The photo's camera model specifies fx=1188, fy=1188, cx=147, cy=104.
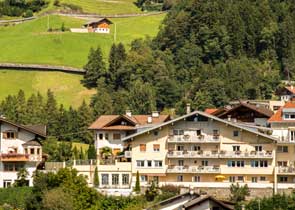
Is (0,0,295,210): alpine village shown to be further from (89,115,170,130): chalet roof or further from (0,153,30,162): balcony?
(89,115,170,130): chalet roof

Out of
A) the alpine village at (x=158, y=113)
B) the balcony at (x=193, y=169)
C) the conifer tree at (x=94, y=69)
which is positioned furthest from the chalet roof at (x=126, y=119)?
the conifer tree at (x=94, y=69)

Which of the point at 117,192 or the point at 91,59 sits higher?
the point at 91,59

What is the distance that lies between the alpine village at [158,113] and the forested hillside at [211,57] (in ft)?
0.64

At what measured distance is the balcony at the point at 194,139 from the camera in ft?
281

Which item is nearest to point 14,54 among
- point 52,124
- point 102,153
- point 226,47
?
point 226,47

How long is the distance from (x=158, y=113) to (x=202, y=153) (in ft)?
80.6

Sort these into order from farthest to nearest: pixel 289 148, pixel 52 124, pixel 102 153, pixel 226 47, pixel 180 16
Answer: pixel 180 16
pixel 226 47
pixel 52 124
pixel 102 153
pixel 289 148

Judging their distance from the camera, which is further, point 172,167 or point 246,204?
point 172,167

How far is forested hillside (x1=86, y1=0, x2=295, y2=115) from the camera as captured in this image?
145 metres

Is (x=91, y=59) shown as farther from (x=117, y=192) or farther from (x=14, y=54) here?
(x=117, y=192)

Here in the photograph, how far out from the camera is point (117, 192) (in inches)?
3263

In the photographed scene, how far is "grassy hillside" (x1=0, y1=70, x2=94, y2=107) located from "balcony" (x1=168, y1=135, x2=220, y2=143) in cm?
6874

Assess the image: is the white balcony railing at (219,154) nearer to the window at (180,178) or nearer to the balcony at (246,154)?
the balcony at (246,154)

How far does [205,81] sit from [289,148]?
205ft
